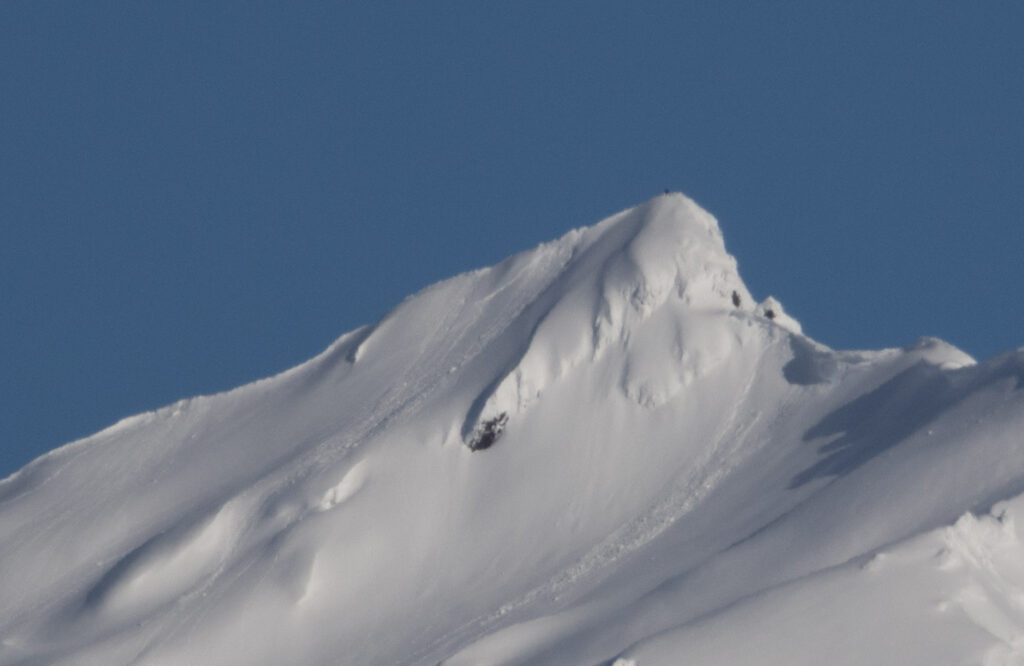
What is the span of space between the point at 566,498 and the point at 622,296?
25.6 feet

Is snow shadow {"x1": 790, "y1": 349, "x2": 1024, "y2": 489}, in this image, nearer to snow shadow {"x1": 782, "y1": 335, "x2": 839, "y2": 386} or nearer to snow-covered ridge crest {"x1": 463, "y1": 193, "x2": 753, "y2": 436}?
snow shadow {"x1": 782, "y1": 335, "x2": 839, "y2": 386}

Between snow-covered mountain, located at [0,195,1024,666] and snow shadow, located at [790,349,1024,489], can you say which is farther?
snow shadow, located at [790,349,1024,489]

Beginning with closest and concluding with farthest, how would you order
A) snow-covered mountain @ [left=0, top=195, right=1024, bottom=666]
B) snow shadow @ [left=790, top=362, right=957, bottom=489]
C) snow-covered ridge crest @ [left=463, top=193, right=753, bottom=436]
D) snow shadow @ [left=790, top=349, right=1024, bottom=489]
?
snow-covered mountain @ [left=0, top=195, right=1024, bottom=666] → snow shadow @ [left=790, top=349, right=1024, bottom=489] → snow shadow @ [left=790, top=362, right=957, bottom=489] → snow-covered ridge crest @ [left=463, top=193, right=753, bottom=436]

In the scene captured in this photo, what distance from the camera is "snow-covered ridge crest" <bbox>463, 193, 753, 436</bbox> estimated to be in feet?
244

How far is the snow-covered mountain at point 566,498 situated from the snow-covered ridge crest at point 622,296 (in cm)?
9

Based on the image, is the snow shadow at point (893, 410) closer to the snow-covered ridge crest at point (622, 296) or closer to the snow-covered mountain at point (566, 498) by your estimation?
the snow-covered mountain at point (566, 498)

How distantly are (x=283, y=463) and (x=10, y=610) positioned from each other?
861cm

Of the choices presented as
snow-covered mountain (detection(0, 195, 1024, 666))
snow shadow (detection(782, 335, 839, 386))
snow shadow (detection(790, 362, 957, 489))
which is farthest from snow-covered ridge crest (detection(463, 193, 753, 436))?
snow shadow (detection(790, 362, 957, 489))

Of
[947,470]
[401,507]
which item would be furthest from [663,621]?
[401,507]

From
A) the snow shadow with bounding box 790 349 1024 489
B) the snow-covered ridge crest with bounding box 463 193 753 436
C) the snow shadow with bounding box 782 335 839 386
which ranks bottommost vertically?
the snow shadow with bounding box 790 349 1024 489

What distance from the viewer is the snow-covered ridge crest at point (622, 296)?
7444cm

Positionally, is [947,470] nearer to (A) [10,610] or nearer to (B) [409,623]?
(B) [409,623]

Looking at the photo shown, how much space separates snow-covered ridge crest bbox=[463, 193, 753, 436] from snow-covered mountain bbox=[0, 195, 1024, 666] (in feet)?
0.29

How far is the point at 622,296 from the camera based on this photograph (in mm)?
76312
